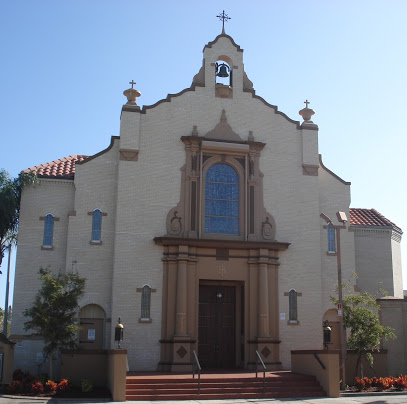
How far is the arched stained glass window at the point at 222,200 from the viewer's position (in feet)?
82.8

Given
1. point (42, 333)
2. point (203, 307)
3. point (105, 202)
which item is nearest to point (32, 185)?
point (105, 202)

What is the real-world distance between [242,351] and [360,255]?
7876mm

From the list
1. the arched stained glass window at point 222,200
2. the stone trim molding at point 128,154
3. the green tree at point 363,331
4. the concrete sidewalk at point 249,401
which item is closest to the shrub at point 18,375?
the concrete sidewalk at point 249,401

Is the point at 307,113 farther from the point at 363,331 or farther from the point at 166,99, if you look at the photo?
the point at 363,331

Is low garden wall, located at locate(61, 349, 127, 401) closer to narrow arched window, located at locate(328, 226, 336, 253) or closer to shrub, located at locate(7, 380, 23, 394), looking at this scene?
shrub, located at locate(7, 380, 23, 394)

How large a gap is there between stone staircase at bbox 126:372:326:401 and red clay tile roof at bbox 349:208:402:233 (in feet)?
34.7

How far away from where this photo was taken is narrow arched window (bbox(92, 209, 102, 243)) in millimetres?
24547

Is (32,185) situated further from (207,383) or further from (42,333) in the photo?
(207,383)

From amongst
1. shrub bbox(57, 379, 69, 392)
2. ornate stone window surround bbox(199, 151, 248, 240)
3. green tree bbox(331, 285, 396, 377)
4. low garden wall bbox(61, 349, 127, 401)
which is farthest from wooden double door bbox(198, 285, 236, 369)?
shrub bbox(57, 379, 69, 392)

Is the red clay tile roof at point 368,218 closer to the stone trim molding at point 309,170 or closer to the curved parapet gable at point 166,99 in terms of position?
the stone trim molding at point 309,170

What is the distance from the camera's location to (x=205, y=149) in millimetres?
25453

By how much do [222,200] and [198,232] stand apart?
1891mm

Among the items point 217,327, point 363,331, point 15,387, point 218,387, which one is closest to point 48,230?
point 15,387

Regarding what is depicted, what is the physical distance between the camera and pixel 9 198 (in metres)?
24.7
